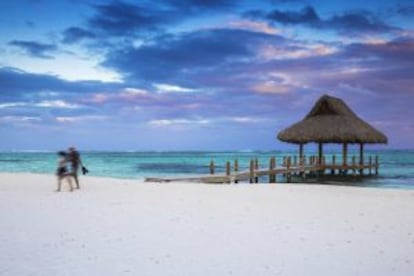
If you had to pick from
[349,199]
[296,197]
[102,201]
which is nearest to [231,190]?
[296,197]

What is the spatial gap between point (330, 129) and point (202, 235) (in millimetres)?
27399

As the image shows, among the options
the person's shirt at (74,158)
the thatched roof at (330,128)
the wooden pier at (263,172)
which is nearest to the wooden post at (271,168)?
the wooden pier at (263,172)

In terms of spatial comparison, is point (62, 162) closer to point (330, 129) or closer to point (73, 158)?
point (73, 158)

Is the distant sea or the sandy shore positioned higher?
the sandy shore

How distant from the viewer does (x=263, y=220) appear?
1050 centimetres

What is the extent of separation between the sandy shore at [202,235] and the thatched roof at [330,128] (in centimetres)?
2002

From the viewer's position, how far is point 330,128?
34.7 m

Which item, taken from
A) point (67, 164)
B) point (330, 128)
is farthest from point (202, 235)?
point (330, 128)

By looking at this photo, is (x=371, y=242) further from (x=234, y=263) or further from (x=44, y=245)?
(x=44, y=245)

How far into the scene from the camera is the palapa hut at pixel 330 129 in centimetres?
3441

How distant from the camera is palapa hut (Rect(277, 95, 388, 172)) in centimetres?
3441

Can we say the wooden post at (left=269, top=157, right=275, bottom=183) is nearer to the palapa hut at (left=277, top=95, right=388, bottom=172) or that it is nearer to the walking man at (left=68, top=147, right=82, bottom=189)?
the palapa hut at (left=277, top=95, right=388, bottom=172)


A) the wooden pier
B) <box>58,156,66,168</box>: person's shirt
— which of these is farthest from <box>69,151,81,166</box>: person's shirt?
the wooden pier

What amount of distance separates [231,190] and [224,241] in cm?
949
